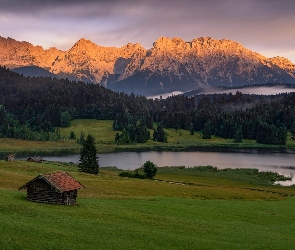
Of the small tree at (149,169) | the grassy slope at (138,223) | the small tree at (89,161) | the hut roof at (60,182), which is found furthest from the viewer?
the small tree at (89,161)

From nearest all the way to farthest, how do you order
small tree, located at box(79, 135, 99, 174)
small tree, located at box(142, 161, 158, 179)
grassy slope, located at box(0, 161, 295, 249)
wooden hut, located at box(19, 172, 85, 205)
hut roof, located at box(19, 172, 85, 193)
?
grassy slope, located at box(0, 161, 295, 249) < wooden hut, located at box(19, 172, 85, 205) < hut roof, located at box(19, 172, 85, 193) < small tree, located at box(142, 161, 158, 179) < small tree, located at box(79, 135, 99, 174)

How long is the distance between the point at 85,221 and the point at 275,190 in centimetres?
6912

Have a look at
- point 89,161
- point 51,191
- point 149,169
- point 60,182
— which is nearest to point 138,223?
point 51,191

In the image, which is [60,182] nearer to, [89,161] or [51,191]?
[51,191]

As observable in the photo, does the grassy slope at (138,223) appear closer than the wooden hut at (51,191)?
Yes

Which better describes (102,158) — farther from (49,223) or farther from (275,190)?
(49,223)

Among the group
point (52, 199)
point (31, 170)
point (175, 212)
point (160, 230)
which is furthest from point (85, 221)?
point (31, 170)

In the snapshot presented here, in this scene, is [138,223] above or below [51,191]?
below

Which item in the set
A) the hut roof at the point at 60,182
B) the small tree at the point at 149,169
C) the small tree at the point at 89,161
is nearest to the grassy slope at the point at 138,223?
the hut roof at the point at 60,182

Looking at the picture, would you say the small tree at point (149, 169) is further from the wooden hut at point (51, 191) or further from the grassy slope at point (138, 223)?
the wooden hut at point (51, 191)

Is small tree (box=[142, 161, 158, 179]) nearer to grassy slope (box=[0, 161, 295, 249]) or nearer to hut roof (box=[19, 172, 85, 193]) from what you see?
grassy slope (box=[0, 161, 295, 249])

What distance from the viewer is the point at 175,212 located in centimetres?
5597

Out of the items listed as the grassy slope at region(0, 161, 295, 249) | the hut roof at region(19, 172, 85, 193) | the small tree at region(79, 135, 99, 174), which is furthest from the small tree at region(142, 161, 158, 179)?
the hut roof at region(19, 172, 85, 193)

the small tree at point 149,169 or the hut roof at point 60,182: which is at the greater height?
Result: the hut roof at point 60,182
